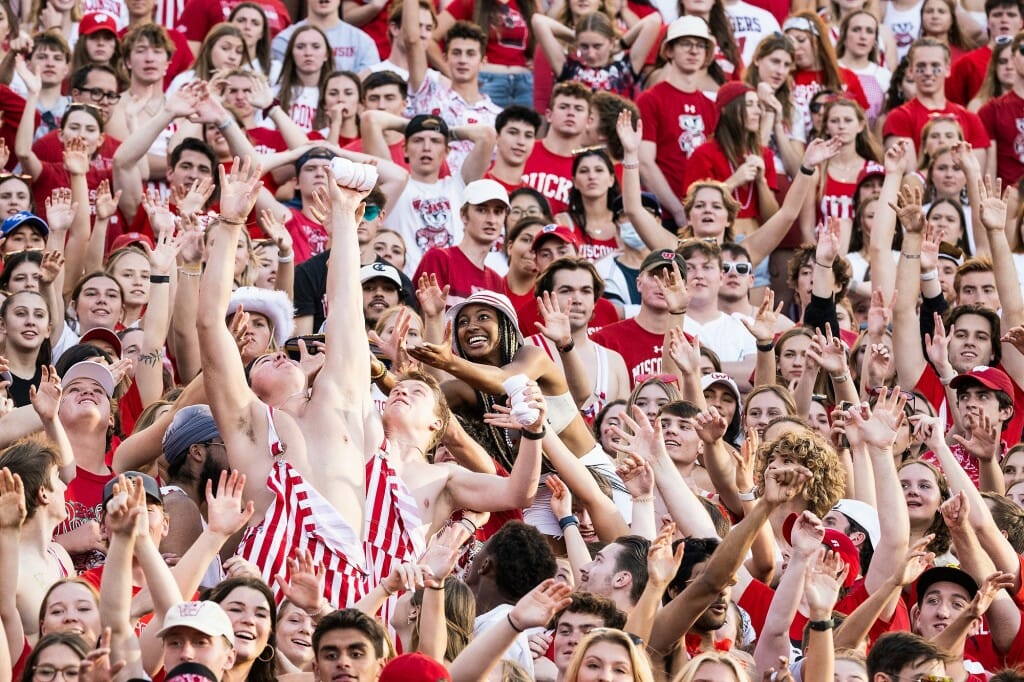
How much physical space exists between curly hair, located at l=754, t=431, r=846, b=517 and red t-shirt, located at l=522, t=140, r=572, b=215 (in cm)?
393

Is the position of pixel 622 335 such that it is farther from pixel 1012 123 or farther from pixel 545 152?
pixel 1012 123

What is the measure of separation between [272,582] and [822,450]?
247 centimetres

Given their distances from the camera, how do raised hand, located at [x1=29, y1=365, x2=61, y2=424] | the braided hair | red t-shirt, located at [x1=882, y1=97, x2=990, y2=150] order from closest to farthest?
raised hand, located at [x1=29, y1=365, x2=61, y2=424], the braided hair, red t-shirt, located at [x1=882, y1=97, x2=990, y2=150]

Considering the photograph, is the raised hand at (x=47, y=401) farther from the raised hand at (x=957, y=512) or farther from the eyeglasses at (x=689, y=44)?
the eyeglasses at (x=689, y=44)

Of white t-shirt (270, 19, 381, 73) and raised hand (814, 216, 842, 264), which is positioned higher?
white t-shirt (270, 19, 381, 73)

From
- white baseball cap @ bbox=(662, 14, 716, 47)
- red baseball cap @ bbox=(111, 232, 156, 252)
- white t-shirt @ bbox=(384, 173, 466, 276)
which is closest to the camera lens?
red baseball cap @ bbox=(111, 232, 156, 252)

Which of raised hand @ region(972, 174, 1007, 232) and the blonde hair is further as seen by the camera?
raised hand @ region(972, 174, 1007, 232)

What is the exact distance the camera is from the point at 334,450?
7863 millimetres

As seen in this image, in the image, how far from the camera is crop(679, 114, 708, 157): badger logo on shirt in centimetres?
1355

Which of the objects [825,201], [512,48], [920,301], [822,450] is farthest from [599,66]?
[822,450]

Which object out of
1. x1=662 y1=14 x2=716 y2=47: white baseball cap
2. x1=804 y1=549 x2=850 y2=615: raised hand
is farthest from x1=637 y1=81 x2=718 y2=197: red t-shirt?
x1=804 y1=549 x2=850 y2=615: raised hand

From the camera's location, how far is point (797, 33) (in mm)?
14625

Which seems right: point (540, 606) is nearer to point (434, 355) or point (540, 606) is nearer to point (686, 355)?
point (434, 355)

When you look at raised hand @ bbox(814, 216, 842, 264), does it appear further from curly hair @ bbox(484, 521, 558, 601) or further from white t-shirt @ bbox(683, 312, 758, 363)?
curly hair @ bbox(484, 521, 558, 601)
